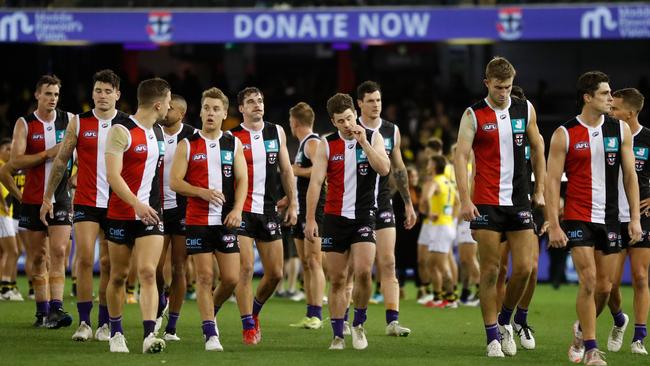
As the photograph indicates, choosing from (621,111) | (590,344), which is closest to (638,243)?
(621,111)

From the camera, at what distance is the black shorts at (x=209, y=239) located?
1109 cm

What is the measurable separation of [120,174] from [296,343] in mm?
2830

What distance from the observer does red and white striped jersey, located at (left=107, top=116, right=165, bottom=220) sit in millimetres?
10680

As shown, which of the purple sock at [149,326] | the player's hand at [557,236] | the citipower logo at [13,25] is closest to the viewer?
the player's hand at [557,236]

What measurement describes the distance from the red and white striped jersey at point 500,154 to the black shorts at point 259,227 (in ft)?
7.98

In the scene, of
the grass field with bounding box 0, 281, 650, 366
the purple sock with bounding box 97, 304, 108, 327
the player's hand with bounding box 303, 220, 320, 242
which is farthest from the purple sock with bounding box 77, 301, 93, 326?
the player's hand with bounding box 303, 220, 320, 242

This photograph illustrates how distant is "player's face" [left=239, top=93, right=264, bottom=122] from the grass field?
2.36m

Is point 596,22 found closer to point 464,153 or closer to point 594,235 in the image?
point 464,153

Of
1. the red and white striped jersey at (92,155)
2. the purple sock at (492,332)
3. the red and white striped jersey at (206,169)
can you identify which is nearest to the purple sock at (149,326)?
the red and white striped jersey at (206,169)

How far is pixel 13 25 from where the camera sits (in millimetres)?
25297

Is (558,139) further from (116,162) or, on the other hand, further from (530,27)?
(530,27)

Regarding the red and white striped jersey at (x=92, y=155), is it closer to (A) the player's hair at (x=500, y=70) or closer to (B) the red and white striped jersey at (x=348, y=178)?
(B) the red and white striped jersey at (x=348, y=178)

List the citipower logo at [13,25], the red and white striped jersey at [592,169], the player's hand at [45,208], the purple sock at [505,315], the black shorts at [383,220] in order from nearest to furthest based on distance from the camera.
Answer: the red and white striped jersey at [592,169] < the purple sock at [505,315] < the player's hand at [45,208] < the black shorts at [383,220] < the citipower logo at [13,25]

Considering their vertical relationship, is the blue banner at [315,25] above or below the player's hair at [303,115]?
above
